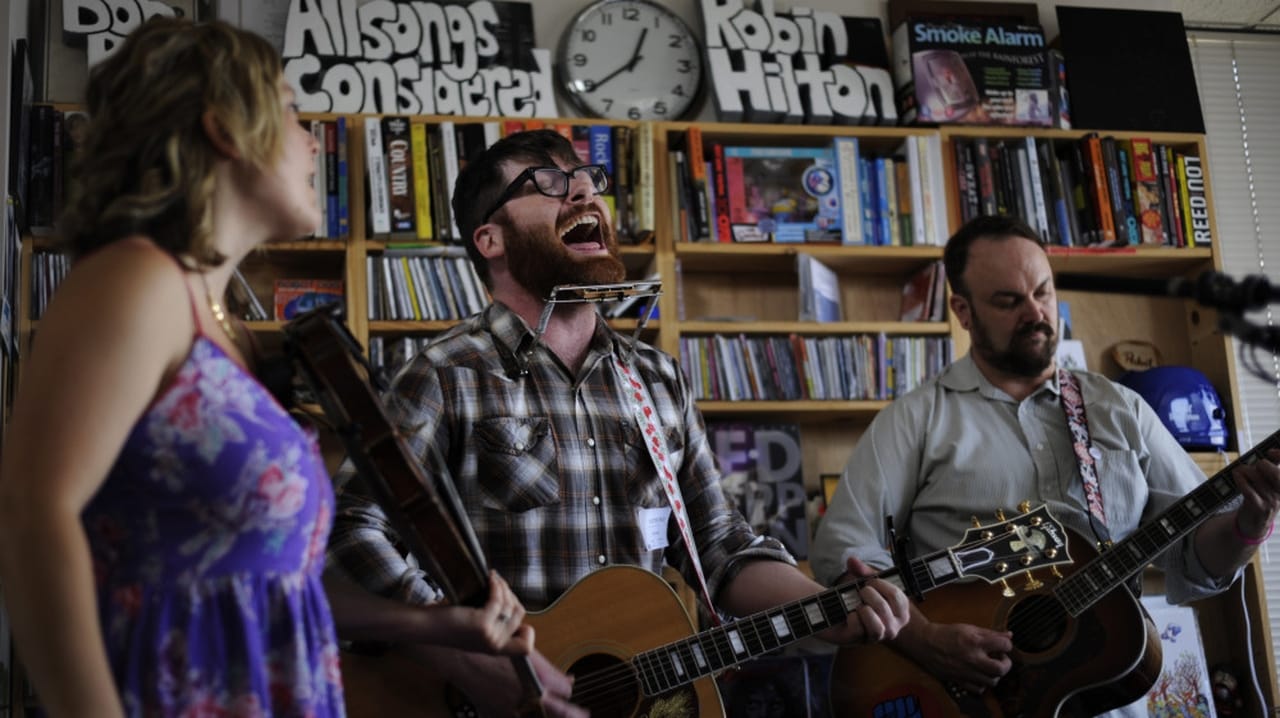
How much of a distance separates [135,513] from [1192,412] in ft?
11.9

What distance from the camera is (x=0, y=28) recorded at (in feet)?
8.49

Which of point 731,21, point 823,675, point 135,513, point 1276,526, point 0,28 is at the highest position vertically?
point 731,21

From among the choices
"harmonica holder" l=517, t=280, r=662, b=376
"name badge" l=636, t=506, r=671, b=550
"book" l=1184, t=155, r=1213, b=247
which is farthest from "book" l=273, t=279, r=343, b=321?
"book" l=1184, t=155, r=1213, b=247

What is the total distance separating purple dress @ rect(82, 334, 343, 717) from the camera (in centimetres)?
113

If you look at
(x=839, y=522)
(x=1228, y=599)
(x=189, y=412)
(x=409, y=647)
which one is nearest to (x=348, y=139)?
(x=839, y=522)

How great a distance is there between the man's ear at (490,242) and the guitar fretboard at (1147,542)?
50.8 inches

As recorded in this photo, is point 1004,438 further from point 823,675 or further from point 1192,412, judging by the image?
point 1192,412

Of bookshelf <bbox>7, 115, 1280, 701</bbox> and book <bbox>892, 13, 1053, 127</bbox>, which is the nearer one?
bookshelf <bbox>7, 115, 1280, 701</bbox>

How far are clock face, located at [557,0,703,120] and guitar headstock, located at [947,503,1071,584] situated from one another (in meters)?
2.28

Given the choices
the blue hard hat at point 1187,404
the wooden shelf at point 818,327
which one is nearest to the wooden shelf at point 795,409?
the wooden shelf at point 818,327

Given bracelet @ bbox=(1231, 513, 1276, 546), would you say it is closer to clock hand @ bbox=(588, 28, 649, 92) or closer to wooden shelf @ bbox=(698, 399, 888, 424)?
wooden shelf @ bbox=(698, 399, 888, 424)

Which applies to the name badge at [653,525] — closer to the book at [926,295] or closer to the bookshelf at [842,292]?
the bookshelf at [842,292]

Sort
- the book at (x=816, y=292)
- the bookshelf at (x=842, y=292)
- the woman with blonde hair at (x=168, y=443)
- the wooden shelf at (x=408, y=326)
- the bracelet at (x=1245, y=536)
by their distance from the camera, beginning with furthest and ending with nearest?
the book at (x=816, y=292) < the bookshelf at (x=842, y=292) < the wooden shelf at (x=408, y=326) < the bracelet at (x=1245, y=536) < the woman with blonde hair at (x=168, y=443)

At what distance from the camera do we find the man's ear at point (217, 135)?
1.26 m
